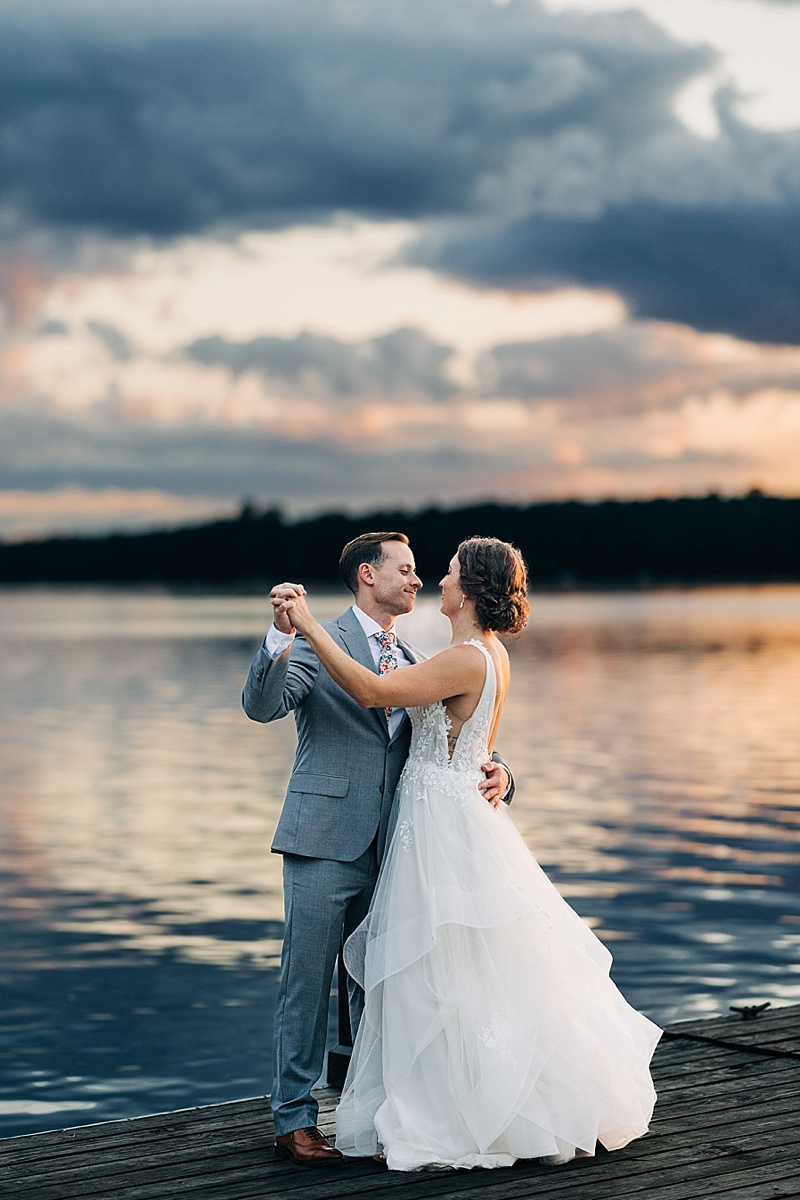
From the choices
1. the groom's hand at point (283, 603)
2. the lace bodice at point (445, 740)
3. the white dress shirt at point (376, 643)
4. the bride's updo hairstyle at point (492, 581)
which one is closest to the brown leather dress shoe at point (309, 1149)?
the lace bodice at point (445, 740)

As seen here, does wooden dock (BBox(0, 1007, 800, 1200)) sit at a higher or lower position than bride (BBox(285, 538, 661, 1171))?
lower

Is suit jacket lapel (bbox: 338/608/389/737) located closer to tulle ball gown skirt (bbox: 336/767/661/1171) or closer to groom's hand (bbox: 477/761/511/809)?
tulle ball gown skirt (bbox: 336/767/661/1171)

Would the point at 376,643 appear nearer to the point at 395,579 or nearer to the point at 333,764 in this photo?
the point at 395,579

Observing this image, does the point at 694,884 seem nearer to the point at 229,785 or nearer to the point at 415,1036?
the point at 229,785

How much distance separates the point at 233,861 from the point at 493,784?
964 cm

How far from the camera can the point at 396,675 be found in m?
4.67

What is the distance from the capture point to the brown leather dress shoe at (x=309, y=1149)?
467cm

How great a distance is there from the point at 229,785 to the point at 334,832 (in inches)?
579

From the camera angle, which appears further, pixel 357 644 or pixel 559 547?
pixel 559 547

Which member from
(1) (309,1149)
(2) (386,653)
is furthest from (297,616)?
(1) (309,1149)

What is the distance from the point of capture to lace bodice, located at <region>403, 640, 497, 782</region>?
490cm

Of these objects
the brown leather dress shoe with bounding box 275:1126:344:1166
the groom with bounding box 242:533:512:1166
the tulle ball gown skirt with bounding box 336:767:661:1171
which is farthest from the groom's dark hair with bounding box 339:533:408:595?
the brown leather dress shoe with bounding box 275:1126:344:1166

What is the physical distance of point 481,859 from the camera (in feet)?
15.8

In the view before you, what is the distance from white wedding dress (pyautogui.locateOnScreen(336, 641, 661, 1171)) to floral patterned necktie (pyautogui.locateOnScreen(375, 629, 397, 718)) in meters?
0.20
